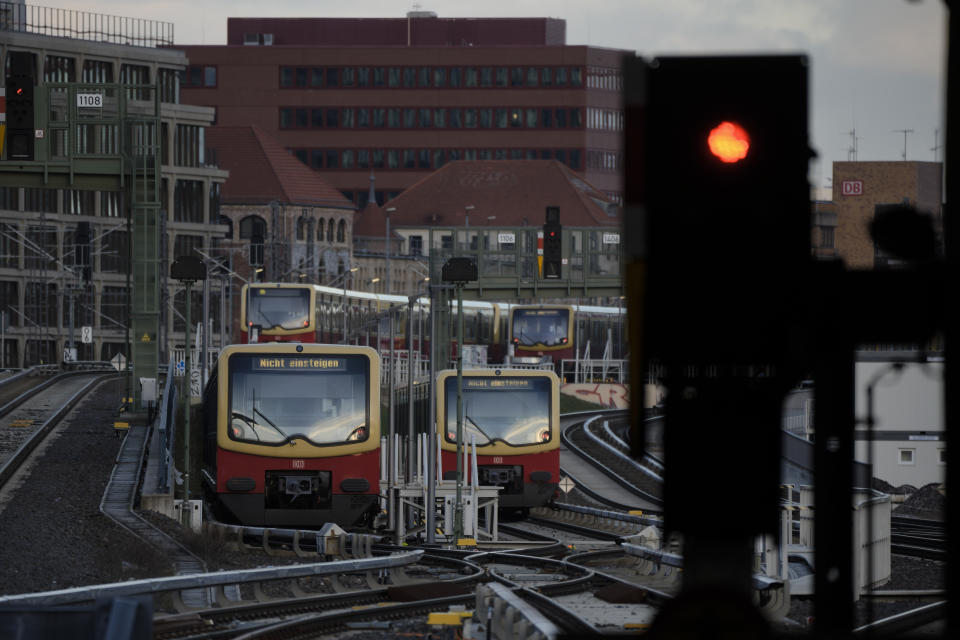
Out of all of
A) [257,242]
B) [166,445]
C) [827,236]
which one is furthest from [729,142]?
[827,236]

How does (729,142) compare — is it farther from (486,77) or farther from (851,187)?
(486,77)

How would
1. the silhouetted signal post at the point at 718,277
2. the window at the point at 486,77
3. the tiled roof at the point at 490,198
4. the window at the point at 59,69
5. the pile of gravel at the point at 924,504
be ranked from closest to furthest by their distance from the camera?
the silhouetted signal post at the point at 718,277, the pile of gravel at the point at 924,504, the window at the point at 59,69, the tiled roof at the point at 490,198, the window at the point at 486,77

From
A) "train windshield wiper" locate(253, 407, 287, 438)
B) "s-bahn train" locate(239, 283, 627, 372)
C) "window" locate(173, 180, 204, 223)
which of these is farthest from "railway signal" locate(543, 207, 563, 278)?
"window" locate(173, 180, 204, 223)

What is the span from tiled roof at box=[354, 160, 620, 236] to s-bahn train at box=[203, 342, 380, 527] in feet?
385

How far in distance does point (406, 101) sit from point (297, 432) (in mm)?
123377

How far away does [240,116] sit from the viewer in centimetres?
14312

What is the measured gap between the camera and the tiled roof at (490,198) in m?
140

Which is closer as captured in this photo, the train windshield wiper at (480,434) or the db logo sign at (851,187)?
the train windshield wiper at (480,434)

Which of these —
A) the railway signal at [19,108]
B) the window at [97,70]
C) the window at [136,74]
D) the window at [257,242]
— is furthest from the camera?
the window at [136,74]

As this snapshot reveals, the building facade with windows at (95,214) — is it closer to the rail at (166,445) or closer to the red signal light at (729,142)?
the rail at (166,445)

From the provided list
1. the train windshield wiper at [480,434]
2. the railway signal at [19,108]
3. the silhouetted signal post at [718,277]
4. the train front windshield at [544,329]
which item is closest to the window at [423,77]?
the train front windshield at [544,329]

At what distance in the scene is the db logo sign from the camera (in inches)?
4882

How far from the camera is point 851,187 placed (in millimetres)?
124188

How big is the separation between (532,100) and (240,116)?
2450 cm
